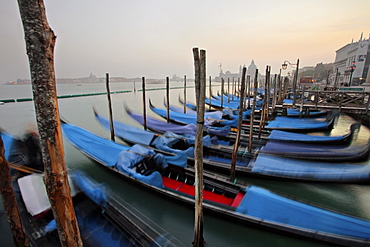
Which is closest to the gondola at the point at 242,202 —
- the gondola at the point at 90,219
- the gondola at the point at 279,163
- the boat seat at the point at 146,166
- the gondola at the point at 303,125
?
the boat seat at the point at 146,166

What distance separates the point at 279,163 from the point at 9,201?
5.23 m

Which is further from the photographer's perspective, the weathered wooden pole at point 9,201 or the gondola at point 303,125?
the gondola at point 303,125

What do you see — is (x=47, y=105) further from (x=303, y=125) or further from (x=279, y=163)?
(x=303, y=125)

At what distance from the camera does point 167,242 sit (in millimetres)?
2668

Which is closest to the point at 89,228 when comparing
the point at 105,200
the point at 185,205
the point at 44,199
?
the point at 105,200

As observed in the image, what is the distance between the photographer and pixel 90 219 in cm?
306

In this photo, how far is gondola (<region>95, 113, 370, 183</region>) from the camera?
393cm

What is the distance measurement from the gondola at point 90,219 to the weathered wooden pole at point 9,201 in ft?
1.04

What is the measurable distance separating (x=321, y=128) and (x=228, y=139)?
431 centimetres

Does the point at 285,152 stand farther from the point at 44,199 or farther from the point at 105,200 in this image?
the point at 44,199

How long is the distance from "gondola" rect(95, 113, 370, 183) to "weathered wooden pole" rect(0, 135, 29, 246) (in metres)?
3.25

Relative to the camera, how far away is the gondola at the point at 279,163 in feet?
12.9

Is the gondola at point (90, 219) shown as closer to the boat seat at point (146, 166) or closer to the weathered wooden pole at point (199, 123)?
the weathered wooden pole at point (199, 123)

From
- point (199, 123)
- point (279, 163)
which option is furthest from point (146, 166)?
point (279, 163)
